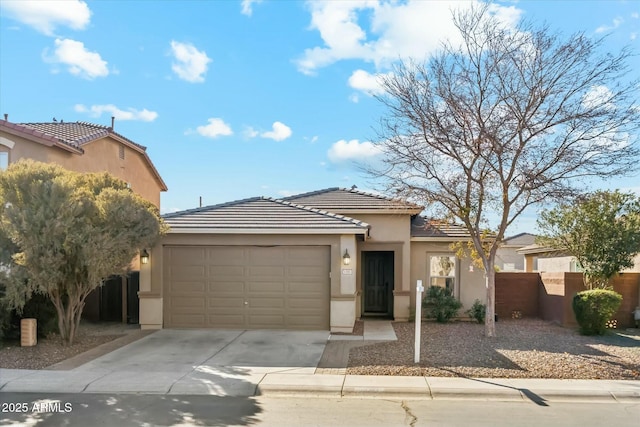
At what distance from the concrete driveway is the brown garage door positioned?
615 mm

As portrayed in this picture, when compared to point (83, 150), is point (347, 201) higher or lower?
lower

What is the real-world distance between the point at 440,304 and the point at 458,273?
1.36m

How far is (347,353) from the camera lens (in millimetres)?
10438

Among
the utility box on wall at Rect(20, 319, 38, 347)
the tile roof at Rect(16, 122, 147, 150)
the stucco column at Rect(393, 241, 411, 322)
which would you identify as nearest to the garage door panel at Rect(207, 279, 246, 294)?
the utility box on wall at Rect(20, 319, 38, 347)

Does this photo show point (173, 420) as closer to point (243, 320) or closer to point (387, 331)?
point (243, 320)

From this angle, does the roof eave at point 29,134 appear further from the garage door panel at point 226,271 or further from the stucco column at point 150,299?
the garage door panel at point 226,271

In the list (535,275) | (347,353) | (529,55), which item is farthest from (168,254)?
(535,275)

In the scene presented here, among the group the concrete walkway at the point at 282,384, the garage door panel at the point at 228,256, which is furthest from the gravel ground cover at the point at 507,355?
the garage door panel at the point at 228,256

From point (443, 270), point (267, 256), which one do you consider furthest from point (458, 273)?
point (267, 256)

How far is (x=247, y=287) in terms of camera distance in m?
13.4

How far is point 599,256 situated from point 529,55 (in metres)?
6.40

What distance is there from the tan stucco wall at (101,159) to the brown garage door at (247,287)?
6987mm

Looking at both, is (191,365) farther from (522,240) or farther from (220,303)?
(522,240)

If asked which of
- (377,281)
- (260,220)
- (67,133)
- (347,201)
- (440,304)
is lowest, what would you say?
(440,304)
